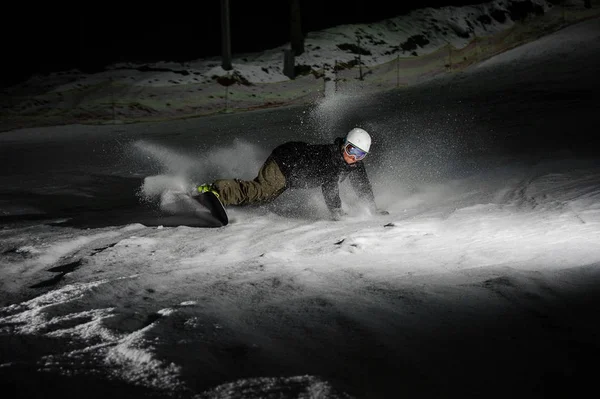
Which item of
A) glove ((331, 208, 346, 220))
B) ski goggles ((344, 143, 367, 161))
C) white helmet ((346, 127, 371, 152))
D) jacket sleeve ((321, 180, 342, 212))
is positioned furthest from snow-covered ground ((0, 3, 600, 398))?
white helmet ((346, 127, 371, 152))

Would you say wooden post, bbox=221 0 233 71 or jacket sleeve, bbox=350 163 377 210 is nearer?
jacket sleeve, bbox=350 163 377 210

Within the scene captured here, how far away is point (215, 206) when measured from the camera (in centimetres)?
688

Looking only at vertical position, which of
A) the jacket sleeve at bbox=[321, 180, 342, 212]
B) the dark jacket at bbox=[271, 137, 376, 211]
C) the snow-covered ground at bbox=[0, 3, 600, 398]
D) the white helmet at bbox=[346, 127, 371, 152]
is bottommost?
the snow-covered ground at bbox=[0, 3, 600, 398]

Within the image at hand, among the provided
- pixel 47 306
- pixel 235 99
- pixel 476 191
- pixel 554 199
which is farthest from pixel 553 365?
pixel 235 99

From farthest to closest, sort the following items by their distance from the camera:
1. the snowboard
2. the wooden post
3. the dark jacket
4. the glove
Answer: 1. the wooden post
2. the dark jacket
3. the glove
4. the snowboard

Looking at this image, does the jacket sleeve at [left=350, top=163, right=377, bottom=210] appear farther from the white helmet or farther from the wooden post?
the wooden post

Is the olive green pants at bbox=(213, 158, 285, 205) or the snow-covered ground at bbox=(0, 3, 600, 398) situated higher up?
the olive green pants at bbox=(213, 158, 285, 205)

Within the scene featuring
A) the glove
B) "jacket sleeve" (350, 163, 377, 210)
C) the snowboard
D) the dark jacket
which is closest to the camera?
the snowboard

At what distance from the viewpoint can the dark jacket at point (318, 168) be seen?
291 inches

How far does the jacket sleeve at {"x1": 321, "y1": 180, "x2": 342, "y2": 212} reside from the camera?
24.0ft

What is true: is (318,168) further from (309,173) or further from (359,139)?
(359,139)

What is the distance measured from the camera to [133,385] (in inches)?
121

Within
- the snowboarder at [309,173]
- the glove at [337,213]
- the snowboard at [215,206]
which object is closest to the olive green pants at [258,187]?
the snowboarder at [309,173]

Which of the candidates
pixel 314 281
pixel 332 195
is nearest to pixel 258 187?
pixel 332 195
